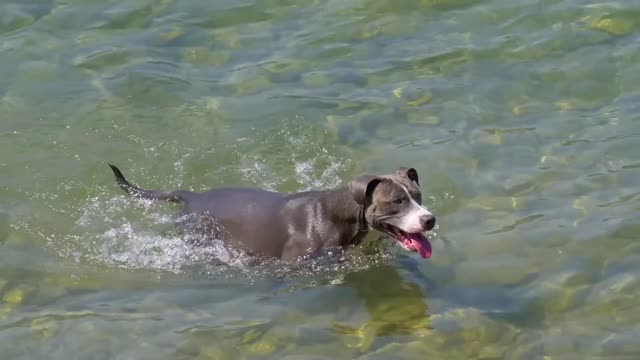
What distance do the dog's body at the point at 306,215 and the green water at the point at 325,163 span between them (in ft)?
0.63

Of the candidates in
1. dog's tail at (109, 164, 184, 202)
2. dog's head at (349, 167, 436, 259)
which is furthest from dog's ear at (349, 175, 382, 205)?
dog's tail at (109, 164, 184, 202)

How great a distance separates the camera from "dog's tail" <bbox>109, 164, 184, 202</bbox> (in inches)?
330

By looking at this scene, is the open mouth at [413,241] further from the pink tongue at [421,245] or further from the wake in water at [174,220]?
the wake in water at [174,220]

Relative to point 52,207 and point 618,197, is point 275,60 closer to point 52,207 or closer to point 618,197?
point 52,207

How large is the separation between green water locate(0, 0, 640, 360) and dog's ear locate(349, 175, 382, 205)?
1.61 feet

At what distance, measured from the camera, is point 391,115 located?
381 inches

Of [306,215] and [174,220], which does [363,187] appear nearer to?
[306,215]

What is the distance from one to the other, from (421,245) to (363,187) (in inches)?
23.0

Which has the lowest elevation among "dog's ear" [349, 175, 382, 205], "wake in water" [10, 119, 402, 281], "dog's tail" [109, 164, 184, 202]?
"wake in water" [10, 119, 402, 281]

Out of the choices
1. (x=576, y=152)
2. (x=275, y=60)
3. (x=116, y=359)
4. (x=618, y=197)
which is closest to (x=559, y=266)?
(x=618, y=197)

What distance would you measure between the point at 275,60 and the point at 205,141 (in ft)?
5.28

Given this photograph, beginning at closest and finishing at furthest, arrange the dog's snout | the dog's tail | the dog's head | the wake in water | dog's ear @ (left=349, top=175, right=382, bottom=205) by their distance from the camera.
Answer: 1. the dog's snout
2. the dog's head
3. dog's ear @ (left=349, top=175, right=382, bottom=205)
4. the wake in water
5. the dog's tail

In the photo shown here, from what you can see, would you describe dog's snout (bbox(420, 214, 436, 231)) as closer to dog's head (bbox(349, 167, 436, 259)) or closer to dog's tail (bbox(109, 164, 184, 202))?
dog's head (bbox(349, 167, 436, 259))

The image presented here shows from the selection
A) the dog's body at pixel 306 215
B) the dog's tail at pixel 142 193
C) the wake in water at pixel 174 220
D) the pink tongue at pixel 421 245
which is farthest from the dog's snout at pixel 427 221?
the dog's tail at pixel 142 193
